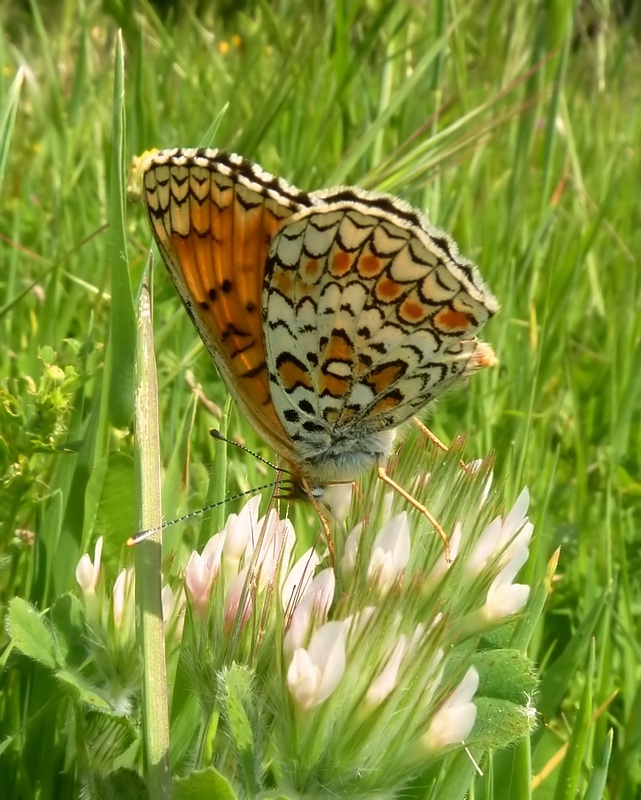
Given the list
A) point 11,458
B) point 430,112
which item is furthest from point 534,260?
point 11,458

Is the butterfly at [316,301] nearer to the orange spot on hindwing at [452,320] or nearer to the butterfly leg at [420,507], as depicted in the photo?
the orange spot on hindwing at [452,320]

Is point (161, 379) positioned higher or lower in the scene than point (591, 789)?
higher

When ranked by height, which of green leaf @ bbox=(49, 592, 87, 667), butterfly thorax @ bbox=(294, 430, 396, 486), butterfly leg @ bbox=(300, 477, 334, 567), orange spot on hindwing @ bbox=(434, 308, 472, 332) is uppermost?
A: orange spot on hindwing @ bbox=(434, 308, 472, 332)

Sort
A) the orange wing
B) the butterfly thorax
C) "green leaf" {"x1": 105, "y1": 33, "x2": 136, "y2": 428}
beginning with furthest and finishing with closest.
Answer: the butterfly thorax
the orange wing
"green leaf" {"x1": 105, "y1": 33, "x2": 136, "y2": 428}

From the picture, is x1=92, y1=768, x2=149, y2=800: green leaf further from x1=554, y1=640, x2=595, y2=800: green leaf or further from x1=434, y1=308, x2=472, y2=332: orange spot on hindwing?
x1=434, y1=308, x2=472, y2=332: orange spot on hindwing

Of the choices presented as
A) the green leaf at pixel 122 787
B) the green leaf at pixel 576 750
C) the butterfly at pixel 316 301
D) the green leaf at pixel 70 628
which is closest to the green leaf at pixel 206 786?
the green leaf at pixel 122 787

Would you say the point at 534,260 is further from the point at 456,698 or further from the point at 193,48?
the point at 193,48

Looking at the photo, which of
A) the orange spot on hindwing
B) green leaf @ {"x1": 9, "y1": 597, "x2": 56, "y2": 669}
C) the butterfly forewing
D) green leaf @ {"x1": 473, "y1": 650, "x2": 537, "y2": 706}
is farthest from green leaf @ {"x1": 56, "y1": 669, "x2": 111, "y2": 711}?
the orange spot on hindwing
